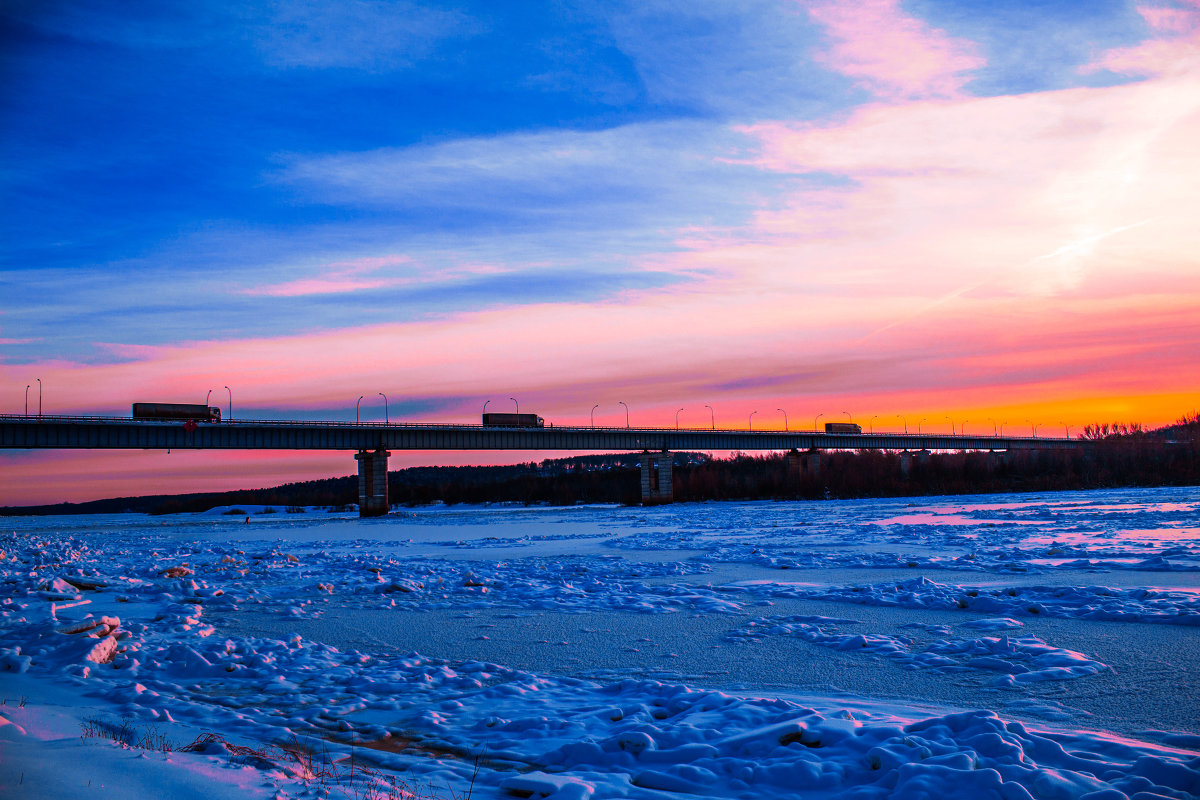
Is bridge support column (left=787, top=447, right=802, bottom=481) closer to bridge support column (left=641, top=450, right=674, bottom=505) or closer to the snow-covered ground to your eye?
bridge support column (left=641, top=450, right=674, bottom=505)

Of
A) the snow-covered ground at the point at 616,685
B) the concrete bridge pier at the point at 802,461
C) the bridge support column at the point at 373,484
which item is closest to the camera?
the snow-covered ground at the point at 616,685

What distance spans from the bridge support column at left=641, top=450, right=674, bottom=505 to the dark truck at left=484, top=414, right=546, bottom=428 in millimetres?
15155

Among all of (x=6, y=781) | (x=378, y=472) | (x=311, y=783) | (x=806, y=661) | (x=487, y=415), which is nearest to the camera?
(x=6, y=781)

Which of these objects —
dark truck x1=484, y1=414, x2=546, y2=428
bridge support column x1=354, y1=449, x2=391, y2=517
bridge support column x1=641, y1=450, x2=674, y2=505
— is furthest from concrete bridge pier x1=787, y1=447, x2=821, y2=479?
bridge support column x1=354, y1=449, x2=391, y2=517

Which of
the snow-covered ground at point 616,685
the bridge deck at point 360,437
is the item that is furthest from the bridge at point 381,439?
the snow-covered ground at point 616,685

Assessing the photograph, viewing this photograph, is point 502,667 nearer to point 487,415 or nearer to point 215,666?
point 215,666

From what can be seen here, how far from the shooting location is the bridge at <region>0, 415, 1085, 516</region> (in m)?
69.2

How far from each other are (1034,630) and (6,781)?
12.0 m

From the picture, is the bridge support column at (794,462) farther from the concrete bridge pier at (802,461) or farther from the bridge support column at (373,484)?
the bridge support column at (373,484)

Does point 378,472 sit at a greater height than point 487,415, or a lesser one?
lesser

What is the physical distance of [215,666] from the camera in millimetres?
10258

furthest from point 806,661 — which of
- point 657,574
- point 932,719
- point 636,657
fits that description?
point 657,574

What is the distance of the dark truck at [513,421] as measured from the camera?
3856 inches

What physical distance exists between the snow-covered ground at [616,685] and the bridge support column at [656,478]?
84243 millimetres
